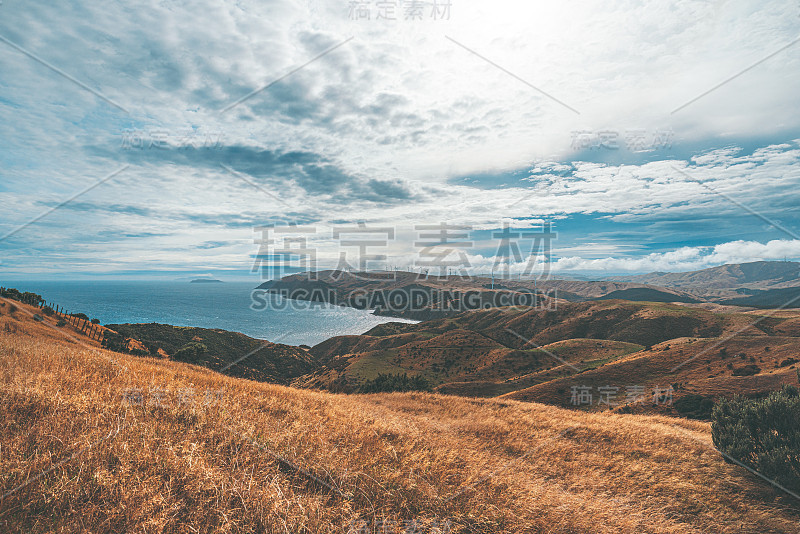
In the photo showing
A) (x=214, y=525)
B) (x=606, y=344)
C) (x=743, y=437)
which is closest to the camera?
(x=214, y=525)

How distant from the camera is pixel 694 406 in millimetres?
29516

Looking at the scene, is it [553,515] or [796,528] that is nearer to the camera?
[553,515]

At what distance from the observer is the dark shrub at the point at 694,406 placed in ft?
90.0

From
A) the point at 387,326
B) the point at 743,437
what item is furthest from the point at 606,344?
the point at 387,326

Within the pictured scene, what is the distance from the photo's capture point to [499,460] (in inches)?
342

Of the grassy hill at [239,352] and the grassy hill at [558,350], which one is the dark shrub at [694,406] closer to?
the grassy hill at [558,350]

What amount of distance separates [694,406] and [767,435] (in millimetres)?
A: 24659

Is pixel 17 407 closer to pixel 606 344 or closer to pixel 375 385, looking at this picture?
pixel 375 385

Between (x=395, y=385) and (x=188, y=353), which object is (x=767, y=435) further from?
(x=188, y=353)

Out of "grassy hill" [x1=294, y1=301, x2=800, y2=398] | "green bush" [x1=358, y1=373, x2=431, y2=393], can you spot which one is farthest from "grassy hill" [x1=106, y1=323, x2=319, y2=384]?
"green bush" [x1=358, y1=373, x2=431, y2=393]

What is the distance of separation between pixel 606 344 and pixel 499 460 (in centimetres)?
8847

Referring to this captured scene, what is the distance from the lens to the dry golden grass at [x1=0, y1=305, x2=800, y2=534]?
12.1ft

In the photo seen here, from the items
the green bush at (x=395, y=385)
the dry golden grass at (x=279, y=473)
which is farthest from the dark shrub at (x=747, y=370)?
the dry golden grass at (x=279, y=473)

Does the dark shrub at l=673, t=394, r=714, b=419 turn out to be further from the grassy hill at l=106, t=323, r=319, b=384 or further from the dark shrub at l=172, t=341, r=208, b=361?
the grassy hill at l=106, t=323, r=319, b=384
